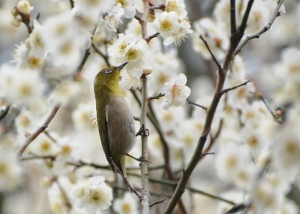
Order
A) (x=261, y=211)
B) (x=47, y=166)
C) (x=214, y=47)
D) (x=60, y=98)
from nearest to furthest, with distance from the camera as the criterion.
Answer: (x=261, y=211) → (x=60, y=98) → (x=47, y=166) → (x=214, y=47)

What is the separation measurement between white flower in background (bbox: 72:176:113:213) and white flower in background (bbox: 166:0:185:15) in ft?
2.88

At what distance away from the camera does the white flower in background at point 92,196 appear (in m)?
2.89

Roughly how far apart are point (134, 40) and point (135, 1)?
18 centimetres

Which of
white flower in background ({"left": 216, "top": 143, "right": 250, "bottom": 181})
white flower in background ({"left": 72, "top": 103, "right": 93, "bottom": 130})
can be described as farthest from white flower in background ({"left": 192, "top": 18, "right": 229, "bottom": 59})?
white flower in background ({"left": 72, "top": 103, "right": 93, "bottom": 130})

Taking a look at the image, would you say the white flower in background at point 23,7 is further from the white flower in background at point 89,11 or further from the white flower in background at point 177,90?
the white flower in background at point 177,90

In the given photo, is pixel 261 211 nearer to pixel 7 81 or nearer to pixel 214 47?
pixel 7 81

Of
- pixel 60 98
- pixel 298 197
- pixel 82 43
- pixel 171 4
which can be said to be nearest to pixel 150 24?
pixel 171 4

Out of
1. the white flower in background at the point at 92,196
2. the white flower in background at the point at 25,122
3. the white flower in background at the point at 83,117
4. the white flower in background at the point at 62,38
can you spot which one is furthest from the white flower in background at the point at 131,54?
the white flower in background at the point at 83,117

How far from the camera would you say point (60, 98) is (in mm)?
3127

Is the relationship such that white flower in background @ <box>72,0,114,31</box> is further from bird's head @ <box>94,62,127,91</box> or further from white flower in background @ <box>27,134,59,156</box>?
white flower in background @ <box>27,134,59,156</box>

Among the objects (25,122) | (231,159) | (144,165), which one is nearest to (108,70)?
(25,122)

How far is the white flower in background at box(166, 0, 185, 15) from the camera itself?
9.17 feet

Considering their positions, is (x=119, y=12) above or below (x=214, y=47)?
below

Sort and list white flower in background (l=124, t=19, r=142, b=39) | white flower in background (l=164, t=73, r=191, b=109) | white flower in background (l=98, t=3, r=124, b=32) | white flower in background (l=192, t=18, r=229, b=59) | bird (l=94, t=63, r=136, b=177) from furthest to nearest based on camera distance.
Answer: white flower in background (l=192, t=18, r=229, b=59) → white flower in background (l=124, t=19, r=142, b=39) → bird (l=94, t=63, r=136, b=177) → white flower in background (l=164, t=73, r=191, b=109) → white flower in background (l=98, t=3, r=124, b=32)
